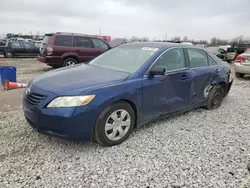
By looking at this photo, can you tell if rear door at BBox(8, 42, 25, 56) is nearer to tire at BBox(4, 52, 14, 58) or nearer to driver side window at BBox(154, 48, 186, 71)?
tire at BBox(4, 52, 14, 58)

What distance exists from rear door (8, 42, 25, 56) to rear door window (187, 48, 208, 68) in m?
17.7

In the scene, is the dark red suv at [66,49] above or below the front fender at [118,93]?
above

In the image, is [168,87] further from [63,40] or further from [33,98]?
[63,40]

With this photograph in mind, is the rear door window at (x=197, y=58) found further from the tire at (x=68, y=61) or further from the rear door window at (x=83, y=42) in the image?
the rear door window at (x=83, y=42)

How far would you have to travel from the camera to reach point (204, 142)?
3.67 meters

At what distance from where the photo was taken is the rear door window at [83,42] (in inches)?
442

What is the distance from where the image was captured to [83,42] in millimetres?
11445

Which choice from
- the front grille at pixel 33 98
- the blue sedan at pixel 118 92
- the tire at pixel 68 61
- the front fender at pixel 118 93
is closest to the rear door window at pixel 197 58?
the blue sedan at pixel 118 92

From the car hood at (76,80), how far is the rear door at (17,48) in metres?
17.3

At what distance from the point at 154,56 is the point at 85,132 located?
1729mm

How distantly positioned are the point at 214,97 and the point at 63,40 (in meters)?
7.89

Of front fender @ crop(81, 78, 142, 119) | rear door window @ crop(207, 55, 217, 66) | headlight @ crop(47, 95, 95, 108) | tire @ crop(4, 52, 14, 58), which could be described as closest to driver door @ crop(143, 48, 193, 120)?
front fender @ crop(81, 78, 142, 119)

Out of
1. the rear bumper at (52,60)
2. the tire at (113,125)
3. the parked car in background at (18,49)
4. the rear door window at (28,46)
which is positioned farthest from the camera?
the rear door window at (28,46)

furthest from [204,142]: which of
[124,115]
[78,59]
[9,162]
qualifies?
[78,59]
